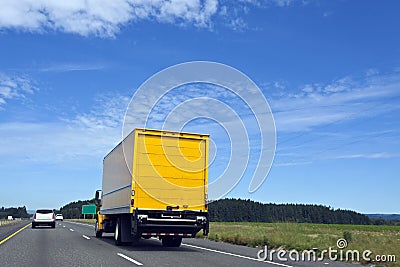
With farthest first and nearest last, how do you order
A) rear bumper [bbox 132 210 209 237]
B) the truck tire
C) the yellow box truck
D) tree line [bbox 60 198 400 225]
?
tree line [bbox 60 198 400 225], the truck tire, the yellow box truck, rear bumper [bbox 132 210 209 237]

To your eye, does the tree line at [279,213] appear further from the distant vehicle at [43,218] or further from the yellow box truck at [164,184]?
the yellow box truck at [164,184]

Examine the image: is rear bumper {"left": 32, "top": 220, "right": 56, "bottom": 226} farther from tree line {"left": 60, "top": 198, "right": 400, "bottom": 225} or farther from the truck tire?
tree line {"left": 60, "top": 198, "right": 400, "bottom": 225}

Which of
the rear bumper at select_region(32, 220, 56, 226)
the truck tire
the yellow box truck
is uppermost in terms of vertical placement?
the yellow box truck

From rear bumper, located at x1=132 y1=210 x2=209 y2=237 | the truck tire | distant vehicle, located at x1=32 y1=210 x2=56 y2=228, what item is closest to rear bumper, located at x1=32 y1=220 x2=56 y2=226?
distant vehicle, located at x1=32 y1=210 x2=56 y2=228

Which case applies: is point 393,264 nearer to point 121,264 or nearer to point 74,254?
point 121,264

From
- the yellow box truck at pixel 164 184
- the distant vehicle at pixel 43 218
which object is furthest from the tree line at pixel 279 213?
the yellow box truck at pixel 164 184

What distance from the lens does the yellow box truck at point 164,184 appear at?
1598 cm

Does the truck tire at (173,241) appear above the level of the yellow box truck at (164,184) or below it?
below

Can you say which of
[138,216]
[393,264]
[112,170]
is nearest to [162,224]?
[138,216]

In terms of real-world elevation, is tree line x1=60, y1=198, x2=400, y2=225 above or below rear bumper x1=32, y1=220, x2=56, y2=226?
above

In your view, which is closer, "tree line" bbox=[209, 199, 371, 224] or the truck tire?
the truck tire

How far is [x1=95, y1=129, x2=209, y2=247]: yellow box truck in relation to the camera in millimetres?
15984

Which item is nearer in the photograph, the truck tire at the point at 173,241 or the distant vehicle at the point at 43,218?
the truck tire at the point at 173,241

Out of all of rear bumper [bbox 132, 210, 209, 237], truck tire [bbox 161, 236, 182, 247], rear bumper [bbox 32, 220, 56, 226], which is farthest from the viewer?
rear bumper [bbox 32, 220, 56, 226]
